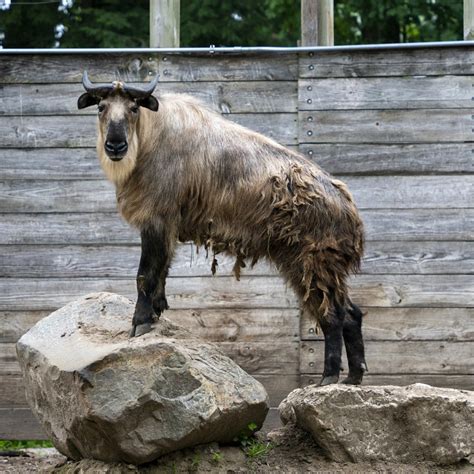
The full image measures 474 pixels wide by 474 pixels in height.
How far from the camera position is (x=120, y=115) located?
5988 mm

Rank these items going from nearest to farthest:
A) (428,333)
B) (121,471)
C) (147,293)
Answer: (121,471)
(147,293)
(428,333)

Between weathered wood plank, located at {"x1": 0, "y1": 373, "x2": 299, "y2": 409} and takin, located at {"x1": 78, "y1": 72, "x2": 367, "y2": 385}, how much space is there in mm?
1322

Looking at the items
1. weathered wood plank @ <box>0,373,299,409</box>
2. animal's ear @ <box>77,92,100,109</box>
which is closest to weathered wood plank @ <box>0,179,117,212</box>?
weathered wood plank @ <box>0,373,299,409</box>

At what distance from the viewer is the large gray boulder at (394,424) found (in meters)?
5.80

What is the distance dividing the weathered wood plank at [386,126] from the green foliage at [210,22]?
4.58 m

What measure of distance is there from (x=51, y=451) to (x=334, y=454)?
278 cm

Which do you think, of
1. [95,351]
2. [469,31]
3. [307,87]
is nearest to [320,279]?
[95,351]

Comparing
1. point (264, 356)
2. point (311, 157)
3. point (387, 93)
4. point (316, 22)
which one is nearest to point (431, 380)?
point (264, 356)

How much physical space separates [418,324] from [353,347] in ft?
4.41

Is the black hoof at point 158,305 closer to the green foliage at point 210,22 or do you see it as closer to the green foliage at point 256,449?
the green foliage at point 256,449

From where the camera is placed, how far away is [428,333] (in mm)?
7531

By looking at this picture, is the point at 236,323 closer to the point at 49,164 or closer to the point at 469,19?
the point at 49,164

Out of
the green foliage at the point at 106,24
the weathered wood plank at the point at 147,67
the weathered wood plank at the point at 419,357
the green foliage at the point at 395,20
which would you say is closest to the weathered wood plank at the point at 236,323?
the weathered wood plank at the point at 419,357

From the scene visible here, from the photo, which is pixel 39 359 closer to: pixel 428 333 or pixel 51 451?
pixel 51 451
